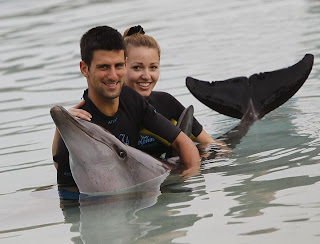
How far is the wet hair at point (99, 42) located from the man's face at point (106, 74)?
0.12 ft

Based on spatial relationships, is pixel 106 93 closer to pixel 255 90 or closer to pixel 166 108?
pixel 166 108

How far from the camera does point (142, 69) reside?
7.75m

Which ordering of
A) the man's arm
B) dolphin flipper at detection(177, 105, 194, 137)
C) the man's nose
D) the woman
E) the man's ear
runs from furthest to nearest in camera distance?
1. the woman
2. dolphin flipper at detection(177, 105, 194, 137)
3. the man's arm
4. the man's ear
5. the man's nose

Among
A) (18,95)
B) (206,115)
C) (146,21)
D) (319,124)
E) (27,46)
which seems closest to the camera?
(319,124)

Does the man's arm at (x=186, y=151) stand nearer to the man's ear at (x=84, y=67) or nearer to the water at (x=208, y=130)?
the water at (x=208, y=130)

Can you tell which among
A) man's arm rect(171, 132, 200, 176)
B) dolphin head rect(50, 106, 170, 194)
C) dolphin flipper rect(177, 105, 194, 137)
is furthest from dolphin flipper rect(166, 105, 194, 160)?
dolphin head rect(50, 106, 170, 194)

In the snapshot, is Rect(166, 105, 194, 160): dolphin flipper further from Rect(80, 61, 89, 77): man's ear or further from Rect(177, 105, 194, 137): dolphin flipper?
Rect(80, 61, 89, 77): man's ear

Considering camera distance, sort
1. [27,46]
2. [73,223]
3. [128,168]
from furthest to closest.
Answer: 1. [27,46]
2. [128,168]
3. [73,223]

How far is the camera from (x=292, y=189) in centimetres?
565

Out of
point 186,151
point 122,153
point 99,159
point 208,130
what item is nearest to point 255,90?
point 208,130

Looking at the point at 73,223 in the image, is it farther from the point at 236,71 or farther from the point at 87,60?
the point at 236,71

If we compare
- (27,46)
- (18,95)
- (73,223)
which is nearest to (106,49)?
(73,223)

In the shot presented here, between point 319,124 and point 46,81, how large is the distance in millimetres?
5526

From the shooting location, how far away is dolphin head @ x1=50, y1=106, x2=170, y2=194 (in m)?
5.68
